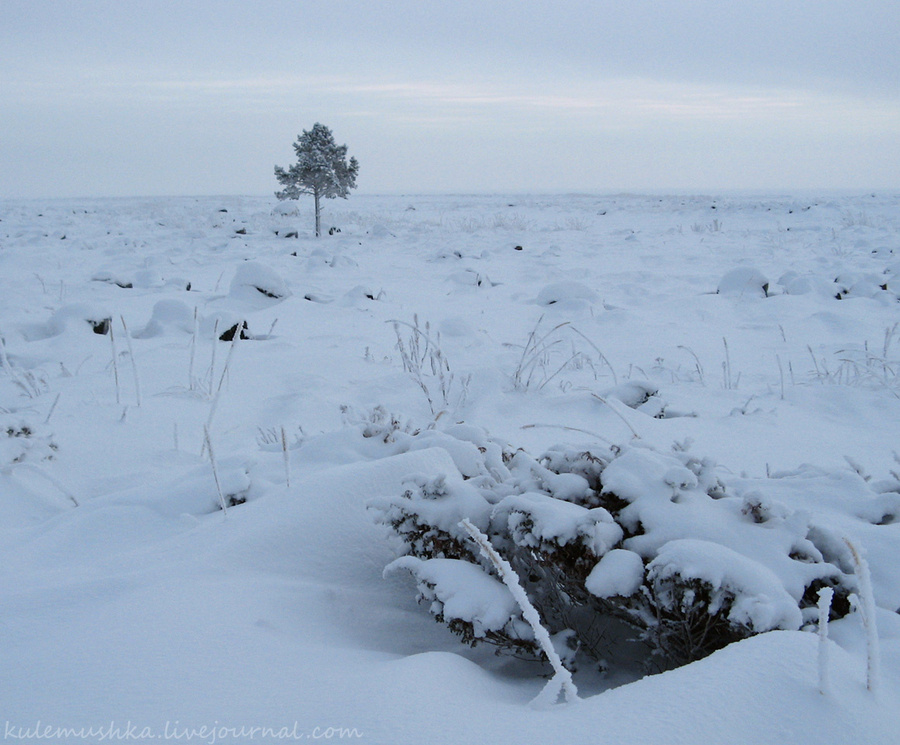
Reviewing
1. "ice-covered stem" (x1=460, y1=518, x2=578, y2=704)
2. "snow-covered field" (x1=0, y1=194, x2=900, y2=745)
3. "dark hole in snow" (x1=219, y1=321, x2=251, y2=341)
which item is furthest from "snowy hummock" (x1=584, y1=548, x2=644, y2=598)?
"dark hole in snow" (x1=219, y1=321, x2=251, y2=341)

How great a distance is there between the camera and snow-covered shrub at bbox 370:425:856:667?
1342 mm

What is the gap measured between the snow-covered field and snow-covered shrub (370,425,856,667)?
89 mm

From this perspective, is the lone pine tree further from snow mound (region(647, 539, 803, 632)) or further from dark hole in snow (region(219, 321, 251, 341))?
snow mound (region(647, 539, 803, 632))

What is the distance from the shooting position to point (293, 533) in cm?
188

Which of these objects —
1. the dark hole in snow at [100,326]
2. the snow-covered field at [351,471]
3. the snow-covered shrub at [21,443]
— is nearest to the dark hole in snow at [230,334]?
the snow-covered field at [351,471]

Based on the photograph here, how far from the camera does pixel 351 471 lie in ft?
7.06

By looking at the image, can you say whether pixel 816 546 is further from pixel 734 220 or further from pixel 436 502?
pixel 734 220

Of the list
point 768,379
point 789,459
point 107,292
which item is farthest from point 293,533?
point 107,292

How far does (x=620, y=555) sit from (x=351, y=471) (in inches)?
39.9

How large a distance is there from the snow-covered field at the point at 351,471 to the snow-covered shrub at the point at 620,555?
0.29ft

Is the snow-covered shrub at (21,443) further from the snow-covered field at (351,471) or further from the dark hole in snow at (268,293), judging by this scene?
the dark hole in snow at (268,293)

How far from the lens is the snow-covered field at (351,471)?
3.44ft

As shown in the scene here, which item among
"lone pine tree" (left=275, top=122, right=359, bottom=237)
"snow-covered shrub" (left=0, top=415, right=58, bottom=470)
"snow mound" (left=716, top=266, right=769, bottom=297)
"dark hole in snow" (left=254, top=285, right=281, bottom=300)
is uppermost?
"lone pine tree" (left=275, top=122, right=359, bottom=237)

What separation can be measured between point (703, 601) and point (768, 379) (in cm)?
370
